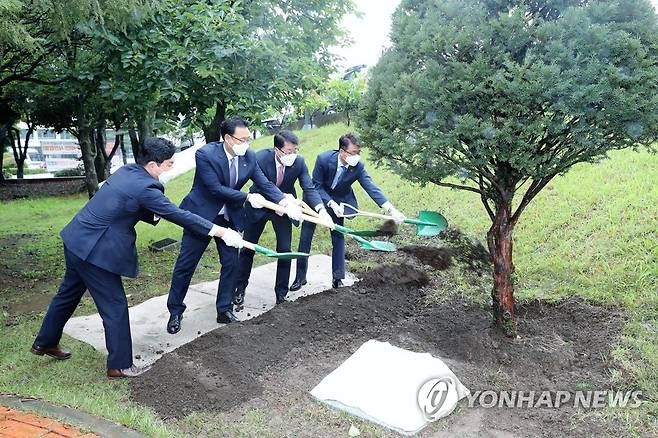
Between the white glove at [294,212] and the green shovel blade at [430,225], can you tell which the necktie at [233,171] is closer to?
the white glove at [294,212]

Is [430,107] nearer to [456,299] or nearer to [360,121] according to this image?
[360,121]

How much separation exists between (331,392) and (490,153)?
1761 millimetres

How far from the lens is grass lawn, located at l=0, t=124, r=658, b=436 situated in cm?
367

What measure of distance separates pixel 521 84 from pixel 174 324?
3315 mm

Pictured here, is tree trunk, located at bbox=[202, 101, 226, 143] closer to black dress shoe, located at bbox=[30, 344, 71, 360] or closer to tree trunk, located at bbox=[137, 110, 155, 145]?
tree trunk, located at bbox=[137, 110, 155, 145]

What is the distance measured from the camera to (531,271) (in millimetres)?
6012

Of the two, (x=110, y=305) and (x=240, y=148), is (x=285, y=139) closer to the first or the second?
(x=240, y=148)

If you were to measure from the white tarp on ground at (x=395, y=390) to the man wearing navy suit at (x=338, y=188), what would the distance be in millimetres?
2138

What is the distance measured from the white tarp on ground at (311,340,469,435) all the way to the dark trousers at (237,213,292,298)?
6.41 feet

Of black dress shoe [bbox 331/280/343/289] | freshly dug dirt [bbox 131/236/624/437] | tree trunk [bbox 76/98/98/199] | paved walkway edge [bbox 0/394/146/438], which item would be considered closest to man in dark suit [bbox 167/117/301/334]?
freshly dug dirt [bbox 131/236/624/437]

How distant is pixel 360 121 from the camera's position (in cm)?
440

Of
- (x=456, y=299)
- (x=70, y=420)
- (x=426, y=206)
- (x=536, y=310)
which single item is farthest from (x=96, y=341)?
(x=426, y=206)

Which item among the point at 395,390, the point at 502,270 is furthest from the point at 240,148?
the point at 395,390

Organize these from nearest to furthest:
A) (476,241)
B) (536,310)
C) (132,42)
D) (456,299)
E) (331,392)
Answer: (331,392) < (536,310) < (456,299) < (132,42) < (476,241)
